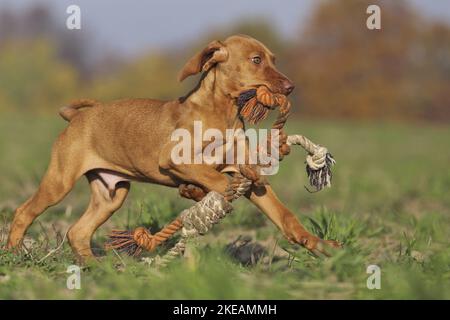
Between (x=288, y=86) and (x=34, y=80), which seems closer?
(x=288, y=86)

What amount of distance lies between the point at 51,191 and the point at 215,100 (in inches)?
60.3

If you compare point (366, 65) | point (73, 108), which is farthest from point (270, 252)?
point (366, 65)

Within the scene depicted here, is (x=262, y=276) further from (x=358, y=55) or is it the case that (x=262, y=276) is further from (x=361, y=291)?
(x=358, y=55)

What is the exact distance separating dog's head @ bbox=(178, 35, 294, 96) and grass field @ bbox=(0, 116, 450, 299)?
113 centimetres

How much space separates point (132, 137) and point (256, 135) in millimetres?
1053

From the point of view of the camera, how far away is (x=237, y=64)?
574 centimetres

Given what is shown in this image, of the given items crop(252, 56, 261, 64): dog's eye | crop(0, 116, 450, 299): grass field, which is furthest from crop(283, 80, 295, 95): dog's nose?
crop(0, 116, 450, 299): grass field

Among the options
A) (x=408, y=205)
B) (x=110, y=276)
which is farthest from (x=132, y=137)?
(x=408, y=205)

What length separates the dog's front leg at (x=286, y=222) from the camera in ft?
16.6

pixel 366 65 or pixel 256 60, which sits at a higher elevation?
pixel 256 60

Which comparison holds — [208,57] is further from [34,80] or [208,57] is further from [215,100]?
[34,80]

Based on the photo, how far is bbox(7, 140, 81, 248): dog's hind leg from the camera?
20.2 ft

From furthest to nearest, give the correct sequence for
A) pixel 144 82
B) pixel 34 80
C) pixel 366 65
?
pixel 34 80 < pixel 144 82 < pixel 366 65

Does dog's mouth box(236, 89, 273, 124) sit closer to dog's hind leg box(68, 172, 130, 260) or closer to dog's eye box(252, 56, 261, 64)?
dog's eye box(252, 56, 261, 64)
